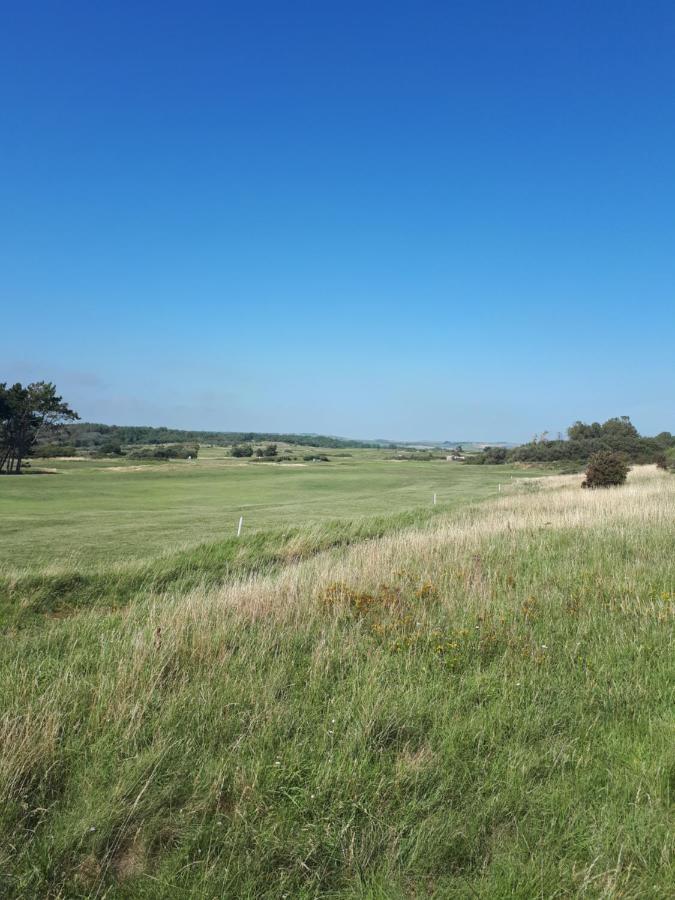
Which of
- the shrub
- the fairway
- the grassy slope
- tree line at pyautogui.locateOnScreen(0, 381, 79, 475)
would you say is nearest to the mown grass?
the fairway

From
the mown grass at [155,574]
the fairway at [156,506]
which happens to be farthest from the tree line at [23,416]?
the mown grass at [155,574]

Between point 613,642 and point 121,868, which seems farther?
point 613,642

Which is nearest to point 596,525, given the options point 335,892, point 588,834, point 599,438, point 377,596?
point 377,596

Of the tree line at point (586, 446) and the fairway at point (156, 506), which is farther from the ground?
the tree line at point (586, 446)

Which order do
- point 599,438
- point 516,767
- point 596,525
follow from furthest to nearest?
point 599,438 < point 596,525 < point 516,767

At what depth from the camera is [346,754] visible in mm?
3445

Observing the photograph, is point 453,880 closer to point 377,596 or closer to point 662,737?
point 662,737

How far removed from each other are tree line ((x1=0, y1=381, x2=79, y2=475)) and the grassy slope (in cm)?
6635

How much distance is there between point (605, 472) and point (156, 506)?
26.7m

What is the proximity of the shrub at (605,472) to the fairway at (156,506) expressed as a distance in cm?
724

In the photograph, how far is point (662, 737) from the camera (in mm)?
3605

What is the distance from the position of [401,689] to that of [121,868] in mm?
2157

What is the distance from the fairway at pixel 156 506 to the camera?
17.0m

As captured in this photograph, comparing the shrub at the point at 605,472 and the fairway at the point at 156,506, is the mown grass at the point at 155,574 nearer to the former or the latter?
the fairway at the point at 156,506
